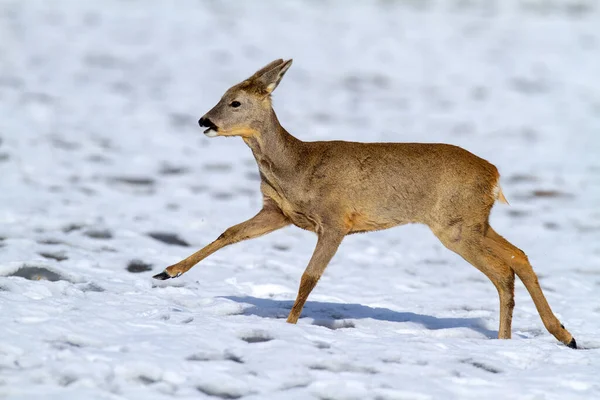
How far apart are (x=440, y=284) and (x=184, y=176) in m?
4.76

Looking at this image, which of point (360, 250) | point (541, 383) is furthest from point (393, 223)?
point (360, 250)

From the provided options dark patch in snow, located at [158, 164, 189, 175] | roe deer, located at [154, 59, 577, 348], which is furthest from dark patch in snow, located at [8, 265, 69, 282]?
dark patch in snow, located at [158, 164, 189, 175]

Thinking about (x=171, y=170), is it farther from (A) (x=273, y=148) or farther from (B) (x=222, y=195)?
(A) (x=273, y=148)

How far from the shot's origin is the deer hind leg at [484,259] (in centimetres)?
686

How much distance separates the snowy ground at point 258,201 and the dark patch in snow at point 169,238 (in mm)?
60

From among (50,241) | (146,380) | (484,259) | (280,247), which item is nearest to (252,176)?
(280,247)

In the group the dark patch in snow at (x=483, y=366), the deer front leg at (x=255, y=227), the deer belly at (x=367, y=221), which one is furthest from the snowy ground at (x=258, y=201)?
the deer belly at (x=367, y=221)

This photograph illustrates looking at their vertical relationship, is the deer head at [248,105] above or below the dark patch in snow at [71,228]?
above

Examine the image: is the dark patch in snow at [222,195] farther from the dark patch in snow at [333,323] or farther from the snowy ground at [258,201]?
the dark patch in snow at [333,323]

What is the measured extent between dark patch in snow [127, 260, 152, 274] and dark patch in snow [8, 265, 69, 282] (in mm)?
835

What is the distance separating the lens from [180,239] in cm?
980

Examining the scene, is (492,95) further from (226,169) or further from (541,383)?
(541,383)

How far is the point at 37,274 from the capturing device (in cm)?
754

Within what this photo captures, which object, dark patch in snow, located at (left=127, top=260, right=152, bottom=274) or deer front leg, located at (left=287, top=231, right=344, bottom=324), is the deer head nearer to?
deer front leg, located at (left=287, top=231, right=344, bottom=324)
